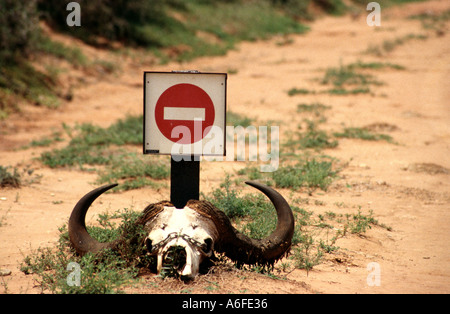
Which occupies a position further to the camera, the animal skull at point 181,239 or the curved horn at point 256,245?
the curved horn at point 256,245

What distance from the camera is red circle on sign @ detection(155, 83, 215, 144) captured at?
11.2 feet

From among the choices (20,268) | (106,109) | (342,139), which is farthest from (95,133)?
(20,268)

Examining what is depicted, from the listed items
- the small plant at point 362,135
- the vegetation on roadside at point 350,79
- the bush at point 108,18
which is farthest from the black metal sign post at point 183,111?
the bush at point 108,18

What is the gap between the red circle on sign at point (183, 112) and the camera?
11.2ft

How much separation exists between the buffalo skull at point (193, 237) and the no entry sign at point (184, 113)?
0.40m

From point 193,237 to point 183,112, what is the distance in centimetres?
87

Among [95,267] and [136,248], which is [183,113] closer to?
[136,248]

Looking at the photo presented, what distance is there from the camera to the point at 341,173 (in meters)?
6.39

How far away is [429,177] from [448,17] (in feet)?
67.2

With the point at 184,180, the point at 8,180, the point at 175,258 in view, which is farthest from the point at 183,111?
the point at 8,180

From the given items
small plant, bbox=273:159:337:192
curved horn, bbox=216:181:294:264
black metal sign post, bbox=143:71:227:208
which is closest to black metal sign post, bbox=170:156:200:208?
black metal sign post, bbox=143:71:227:208

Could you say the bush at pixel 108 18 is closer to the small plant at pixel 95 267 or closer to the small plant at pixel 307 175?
the small plant at pixel 307 175

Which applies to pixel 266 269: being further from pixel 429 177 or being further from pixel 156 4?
pixel 156 4

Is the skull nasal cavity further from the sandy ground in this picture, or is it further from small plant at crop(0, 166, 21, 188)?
small plant at crop(0, 166, 21, 188)
